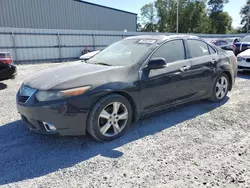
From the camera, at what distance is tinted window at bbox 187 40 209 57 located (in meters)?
4.26

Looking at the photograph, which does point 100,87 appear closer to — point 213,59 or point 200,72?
point 200,72

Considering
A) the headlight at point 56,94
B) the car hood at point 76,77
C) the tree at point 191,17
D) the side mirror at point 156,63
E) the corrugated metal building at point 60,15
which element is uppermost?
the tree at point 191,17

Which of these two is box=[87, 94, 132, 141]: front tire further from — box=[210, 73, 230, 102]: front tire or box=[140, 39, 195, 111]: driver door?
box=[210, 73, 230, 102]: front tire

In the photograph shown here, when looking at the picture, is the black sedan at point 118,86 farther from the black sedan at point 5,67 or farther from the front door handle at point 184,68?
the black sedan at point 5,67

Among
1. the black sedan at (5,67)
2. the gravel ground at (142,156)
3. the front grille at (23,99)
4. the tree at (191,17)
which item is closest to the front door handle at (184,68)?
the gravel ground at (142,156)

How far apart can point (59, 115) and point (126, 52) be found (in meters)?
1.73

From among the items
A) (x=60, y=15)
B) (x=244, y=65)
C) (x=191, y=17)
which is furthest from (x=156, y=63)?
(x=191, y=17)

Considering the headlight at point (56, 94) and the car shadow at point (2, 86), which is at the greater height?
the headlight at point (56, 94)

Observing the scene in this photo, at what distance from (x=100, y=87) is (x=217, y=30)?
60.1 meters

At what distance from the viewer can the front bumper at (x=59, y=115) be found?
109 inches

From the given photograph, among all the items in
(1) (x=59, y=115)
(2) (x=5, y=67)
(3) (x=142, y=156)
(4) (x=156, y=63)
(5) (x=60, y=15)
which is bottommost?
(3) (x=142, y=156)

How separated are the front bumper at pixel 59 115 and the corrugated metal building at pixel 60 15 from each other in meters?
17.8

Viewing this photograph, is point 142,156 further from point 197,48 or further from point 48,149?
point 197,48

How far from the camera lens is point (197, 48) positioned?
4.40 m
